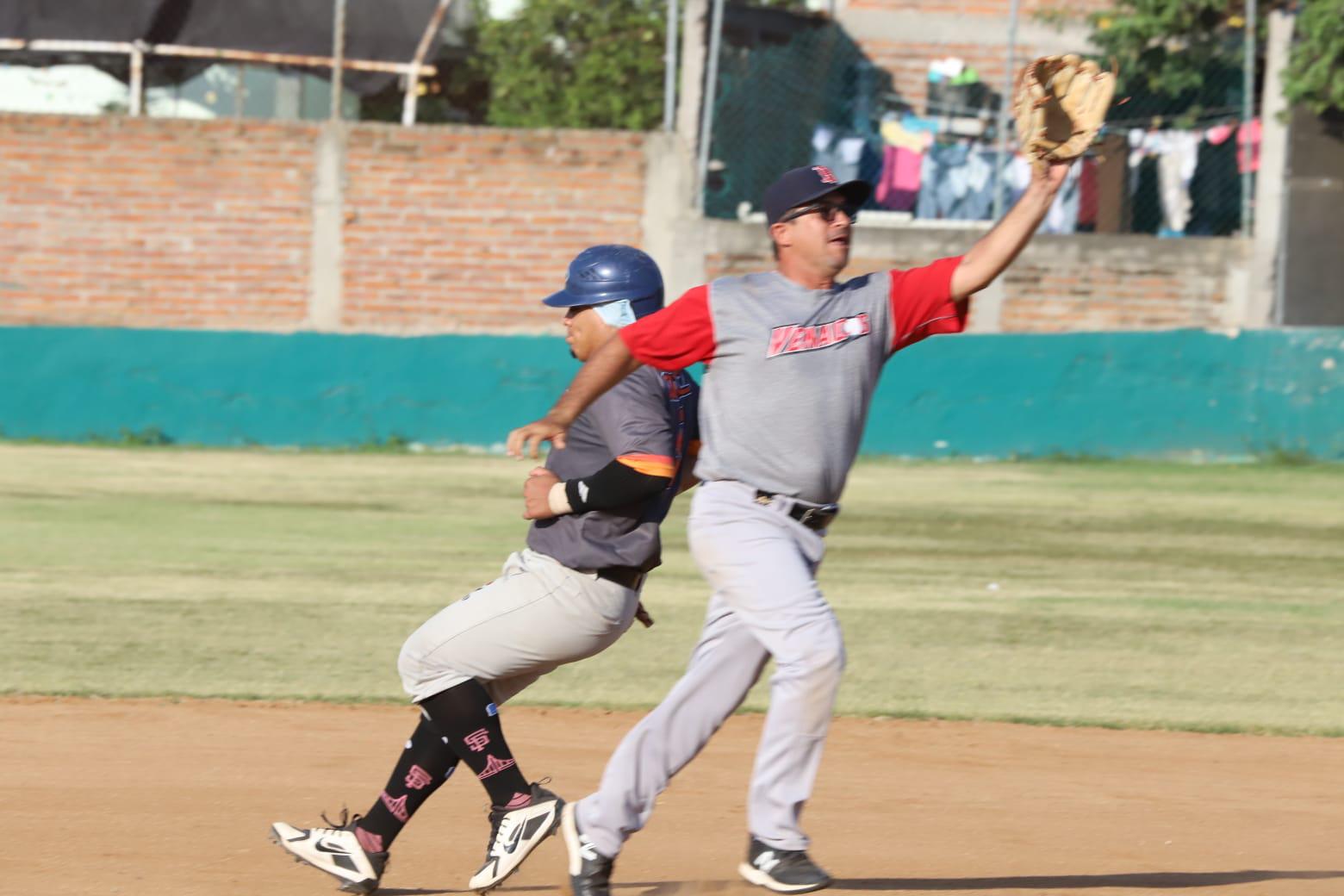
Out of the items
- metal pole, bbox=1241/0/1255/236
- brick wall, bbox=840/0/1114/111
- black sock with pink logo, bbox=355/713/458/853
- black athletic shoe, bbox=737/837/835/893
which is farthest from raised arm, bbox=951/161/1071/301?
brick wall, bbox=840/0/1114/111

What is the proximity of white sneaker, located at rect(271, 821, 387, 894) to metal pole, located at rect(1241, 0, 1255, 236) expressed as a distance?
18922mm

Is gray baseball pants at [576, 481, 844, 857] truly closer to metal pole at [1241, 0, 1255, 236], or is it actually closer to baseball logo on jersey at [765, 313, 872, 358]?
baseball logo on jersey at [765, 313, 872, 358]

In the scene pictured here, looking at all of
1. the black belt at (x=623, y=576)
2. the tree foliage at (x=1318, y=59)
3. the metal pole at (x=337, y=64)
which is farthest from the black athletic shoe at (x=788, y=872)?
the metal pole at (x=337, y=64)

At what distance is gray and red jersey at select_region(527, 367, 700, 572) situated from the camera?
4824 millimetres

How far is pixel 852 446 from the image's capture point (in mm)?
4777

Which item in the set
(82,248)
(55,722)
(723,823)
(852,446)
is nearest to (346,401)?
(82,248)

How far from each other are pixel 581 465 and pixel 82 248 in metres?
18.7

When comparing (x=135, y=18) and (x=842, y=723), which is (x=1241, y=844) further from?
(x=135, y=18)

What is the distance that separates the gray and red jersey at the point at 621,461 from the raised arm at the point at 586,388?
148mm

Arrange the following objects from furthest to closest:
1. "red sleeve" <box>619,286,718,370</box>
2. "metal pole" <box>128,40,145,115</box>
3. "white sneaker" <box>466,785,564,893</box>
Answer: "metal pole" <box>128,40,145,115</box> < "white sneaker" <box>466,785,564,893</box> < "red sleeve" <box>619,286,718,370</box>

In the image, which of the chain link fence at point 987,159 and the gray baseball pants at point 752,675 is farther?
the chain link fence at point 987,159

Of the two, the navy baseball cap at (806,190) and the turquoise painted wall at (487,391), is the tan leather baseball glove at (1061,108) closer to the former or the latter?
the navy baseball cap at (806,190)

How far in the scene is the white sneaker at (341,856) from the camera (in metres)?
4.98

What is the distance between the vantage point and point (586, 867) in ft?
15.6
